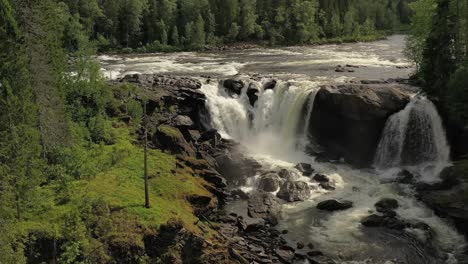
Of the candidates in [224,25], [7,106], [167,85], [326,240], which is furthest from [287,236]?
[224,25]

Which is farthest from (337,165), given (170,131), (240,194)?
(170,131)

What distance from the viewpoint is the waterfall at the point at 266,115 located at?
55031mm

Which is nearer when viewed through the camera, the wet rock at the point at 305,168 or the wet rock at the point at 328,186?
the wet rock at the point at 328,186

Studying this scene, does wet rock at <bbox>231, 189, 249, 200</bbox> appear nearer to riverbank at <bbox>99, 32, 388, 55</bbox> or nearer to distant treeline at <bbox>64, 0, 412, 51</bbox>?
riverbank at <bbox>99, 32, 388, 55</bbox>

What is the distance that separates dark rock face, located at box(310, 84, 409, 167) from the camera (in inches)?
1956

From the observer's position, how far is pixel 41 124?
34.5 metres

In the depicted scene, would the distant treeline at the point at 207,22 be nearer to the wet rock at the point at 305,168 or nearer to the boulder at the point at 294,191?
the wet rock at the point at 305,168

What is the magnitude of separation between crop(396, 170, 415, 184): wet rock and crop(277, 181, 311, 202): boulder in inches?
355

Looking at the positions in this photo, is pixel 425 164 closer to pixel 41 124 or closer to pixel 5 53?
pixel 41 124

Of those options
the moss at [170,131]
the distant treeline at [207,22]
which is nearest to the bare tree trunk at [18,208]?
the moss at [170,131]

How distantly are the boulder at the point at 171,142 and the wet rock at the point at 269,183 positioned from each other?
24.7ft

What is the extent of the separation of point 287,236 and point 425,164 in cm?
1945

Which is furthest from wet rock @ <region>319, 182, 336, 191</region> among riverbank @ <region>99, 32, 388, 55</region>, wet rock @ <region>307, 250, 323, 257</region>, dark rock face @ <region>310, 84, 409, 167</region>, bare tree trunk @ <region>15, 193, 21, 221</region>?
riverbank @ <region>99, 32, 388, 55</region>

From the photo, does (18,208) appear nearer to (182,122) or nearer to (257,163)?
(182,122)
